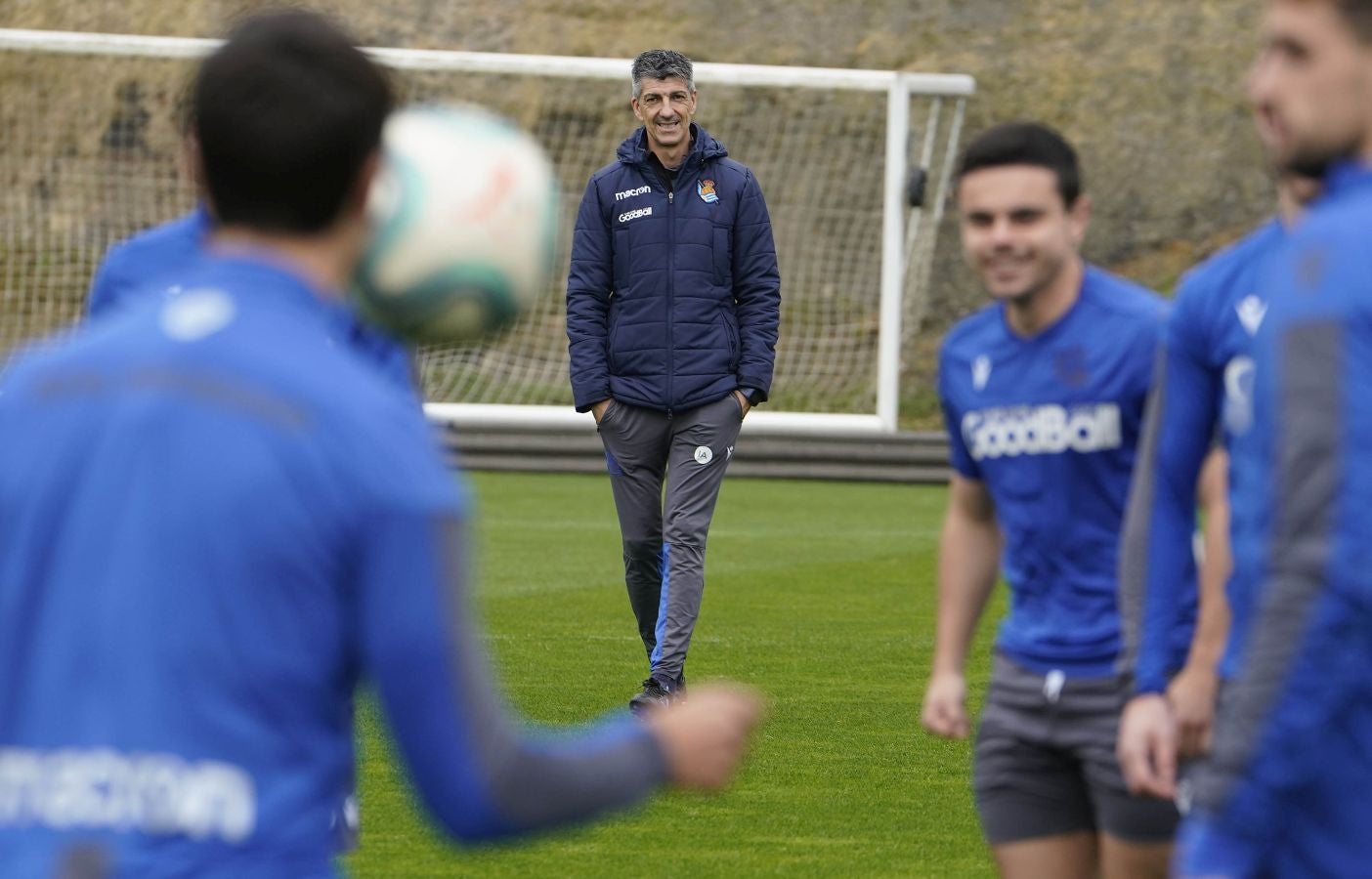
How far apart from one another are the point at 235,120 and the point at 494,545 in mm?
12712

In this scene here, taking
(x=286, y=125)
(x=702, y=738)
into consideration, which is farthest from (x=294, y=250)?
(x=702, y=738)

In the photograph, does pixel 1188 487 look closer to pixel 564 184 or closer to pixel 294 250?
pixel 294 250

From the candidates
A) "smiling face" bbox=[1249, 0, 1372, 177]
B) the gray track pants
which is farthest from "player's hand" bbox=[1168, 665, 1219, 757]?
the gray track pants

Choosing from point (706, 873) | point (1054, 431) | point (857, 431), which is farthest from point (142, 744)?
point (857, 431)

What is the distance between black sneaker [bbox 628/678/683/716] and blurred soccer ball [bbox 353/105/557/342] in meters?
5.80

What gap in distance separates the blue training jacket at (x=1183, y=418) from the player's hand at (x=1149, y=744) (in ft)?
0.23

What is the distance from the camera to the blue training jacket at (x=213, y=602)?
2275 millimetres

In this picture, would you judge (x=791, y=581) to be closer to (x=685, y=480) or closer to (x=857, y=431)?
(x=685, y=480)

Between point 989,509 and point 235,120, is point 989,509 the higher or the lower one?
the lower one

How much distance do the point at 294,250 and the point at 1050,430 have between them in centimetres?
232

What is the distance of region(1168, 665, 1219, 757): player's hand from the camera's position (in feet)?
12.7

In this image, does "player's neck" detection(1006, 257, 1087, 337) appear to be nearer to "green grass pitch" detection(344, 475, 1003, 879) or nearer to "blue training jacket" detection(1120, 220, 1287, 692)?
A: "blue training jacket" detection(1120, 220, 1287, 692)

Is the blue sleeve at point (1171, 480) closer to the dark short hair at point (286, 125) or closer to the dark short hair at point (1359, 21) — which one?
the dark short hair at point (1359, 21)

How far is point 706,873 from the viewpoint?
21.0 feet
